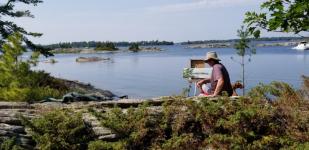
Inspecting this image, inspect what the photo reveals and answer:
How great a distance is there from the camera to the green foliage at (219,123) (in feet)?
24.7

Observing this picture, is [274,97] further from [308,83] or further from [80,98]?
[80,98]

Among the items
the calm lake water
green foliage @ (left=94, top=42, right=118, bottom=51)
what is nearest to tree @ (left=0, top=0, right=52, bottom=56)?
the calm lake water

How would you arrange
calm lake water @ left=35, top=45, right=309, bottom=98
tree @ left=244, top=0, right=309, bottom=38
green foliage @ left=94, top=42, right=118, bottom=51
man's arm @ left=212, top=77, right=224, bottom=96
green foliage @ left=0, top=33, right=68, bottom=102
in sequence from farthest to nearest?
green foliage @ left=94, top=42, right=118, bottom=51
calm lake water @ left=35, top=45, right=309, bottom=98
green foliage @ left=0, top=33, right=68, bottom=102
man's arm @ left=212, top=77, right=224, bottom=96
tree @ left=244, top=0, right=309, bottom=38

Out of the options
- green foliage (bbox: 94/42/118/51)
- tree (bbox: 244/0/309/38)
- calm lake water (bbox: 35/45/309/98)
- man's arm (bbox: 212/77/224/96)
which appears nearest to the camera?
tree (bbox: 244/0/309/38)

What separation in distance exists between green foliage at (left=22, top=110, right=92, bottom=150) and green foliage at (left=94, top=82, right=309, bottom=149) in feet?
1.10

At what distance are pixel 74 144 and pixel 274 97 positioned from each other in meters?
3.13

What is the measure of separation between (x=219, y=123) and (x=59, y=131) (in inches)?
88.3

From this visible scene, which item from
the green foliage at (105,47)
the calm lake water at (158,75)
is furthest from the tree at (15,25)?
the green foliage at (105,47)

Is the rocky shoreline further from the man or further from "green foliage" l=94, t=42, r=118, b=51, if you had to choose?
"green foliage" l=94, t=42, r=118, b=51

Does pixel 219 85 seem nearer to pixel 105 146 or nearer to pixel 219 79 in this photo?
pixel 219 79

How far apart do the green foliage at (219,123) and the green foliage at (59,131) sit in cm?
33

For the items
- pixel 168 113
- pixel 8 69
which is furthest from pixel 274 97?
pixel 8 69

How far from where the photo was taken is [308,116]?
25.1 feet

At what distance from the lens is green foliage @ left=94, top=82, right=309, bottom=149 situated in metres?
7.54
